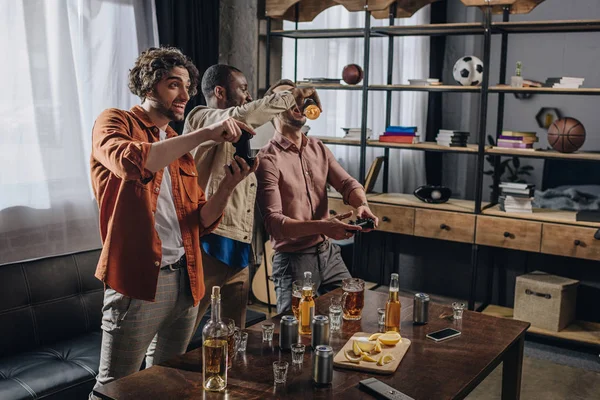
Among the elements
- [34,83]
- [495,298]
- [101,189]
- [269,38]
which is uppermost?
[269,38]

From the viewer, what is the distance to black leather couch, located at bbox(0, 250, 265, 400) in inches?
101

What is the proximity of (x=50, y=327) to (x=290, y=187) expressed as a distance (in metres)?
1.29

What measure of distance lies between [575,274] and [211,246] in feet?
8.79

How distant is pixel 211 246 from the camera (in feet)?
8.06

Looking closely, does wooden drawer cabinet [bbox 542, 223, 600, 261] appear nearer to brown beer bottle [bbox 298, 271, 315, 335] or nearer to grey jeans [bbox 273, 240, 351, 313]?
grey jeans [bbox 273, 240, 351, 313]

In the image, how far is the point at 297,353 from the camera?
1.87 m

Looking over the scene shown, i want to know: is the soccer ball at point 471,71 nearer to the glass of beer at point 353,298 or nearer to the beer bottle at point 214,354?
the glass of beer at point 353,298

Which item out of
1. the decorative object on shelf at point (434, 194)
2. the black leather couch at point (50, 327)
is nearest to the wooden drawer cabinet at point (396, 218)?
the decorative object on shelf at point (434, 194)

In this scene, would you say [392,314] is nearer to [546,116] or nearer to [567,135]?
[567,135]

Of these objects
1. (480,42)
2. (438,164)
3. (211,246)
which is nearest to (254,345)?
(211,246)

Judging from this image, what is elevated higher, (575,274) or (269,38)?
(269,38)

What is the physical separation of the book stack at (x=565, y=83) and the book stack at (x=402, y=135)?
2.98 feet

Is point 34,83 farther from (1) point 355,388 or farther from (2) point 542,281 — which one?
(2) point 542,281

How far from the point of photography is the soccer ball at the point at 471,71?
4.14 metres
